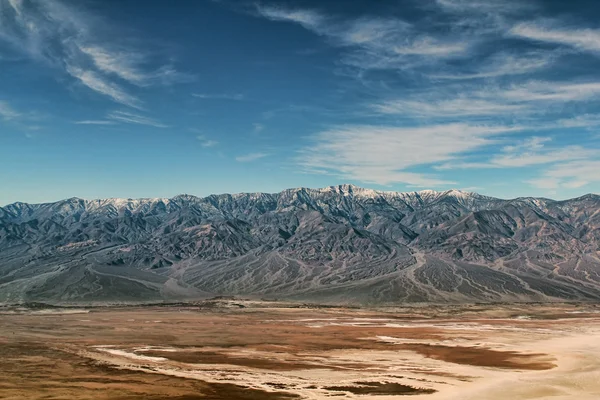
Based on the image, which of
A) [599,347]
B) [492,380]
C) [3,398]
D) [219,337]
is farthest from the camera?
[219,337]

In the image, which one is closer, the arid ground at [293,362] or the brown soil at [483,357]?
the arid ground at [293,362]

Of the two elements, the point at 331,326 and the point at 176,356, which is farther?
the point at 331,326

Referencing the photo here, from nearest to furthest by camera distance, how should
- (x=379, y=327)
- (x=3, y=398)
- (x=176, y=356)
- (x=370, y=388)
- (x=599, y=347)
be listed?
(x=3, y=398) → (x=370, y=388) → (x=176, y=356) → (x=599, y=347) → (x=379, y=327)

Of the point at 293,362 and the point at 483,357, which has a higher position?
the point at 293,362

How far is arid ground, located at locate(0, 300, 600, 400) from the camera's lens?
47.5 meters

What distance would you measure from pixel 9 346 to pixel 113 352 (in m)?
17.7

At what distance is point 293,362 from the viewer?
6369 cm

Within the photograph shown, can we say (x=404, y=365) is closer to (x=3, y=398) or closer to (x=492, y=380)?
(x=492, y=380)

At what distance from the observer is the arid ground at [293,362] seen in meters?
47.5

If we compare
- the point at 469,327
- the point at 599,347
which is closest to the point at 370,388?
the point at 599,347

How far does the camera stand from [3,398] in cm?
4306

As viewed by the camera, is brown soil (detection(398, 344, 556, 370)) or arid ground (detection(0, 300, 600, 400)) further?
brown soil (detection(398, 344, 556, 370))

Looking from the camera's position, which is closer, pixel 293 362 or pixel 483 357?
pixel 293 362

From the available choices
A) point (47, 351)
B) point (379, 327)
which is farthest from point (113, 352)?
point (379, 327)
